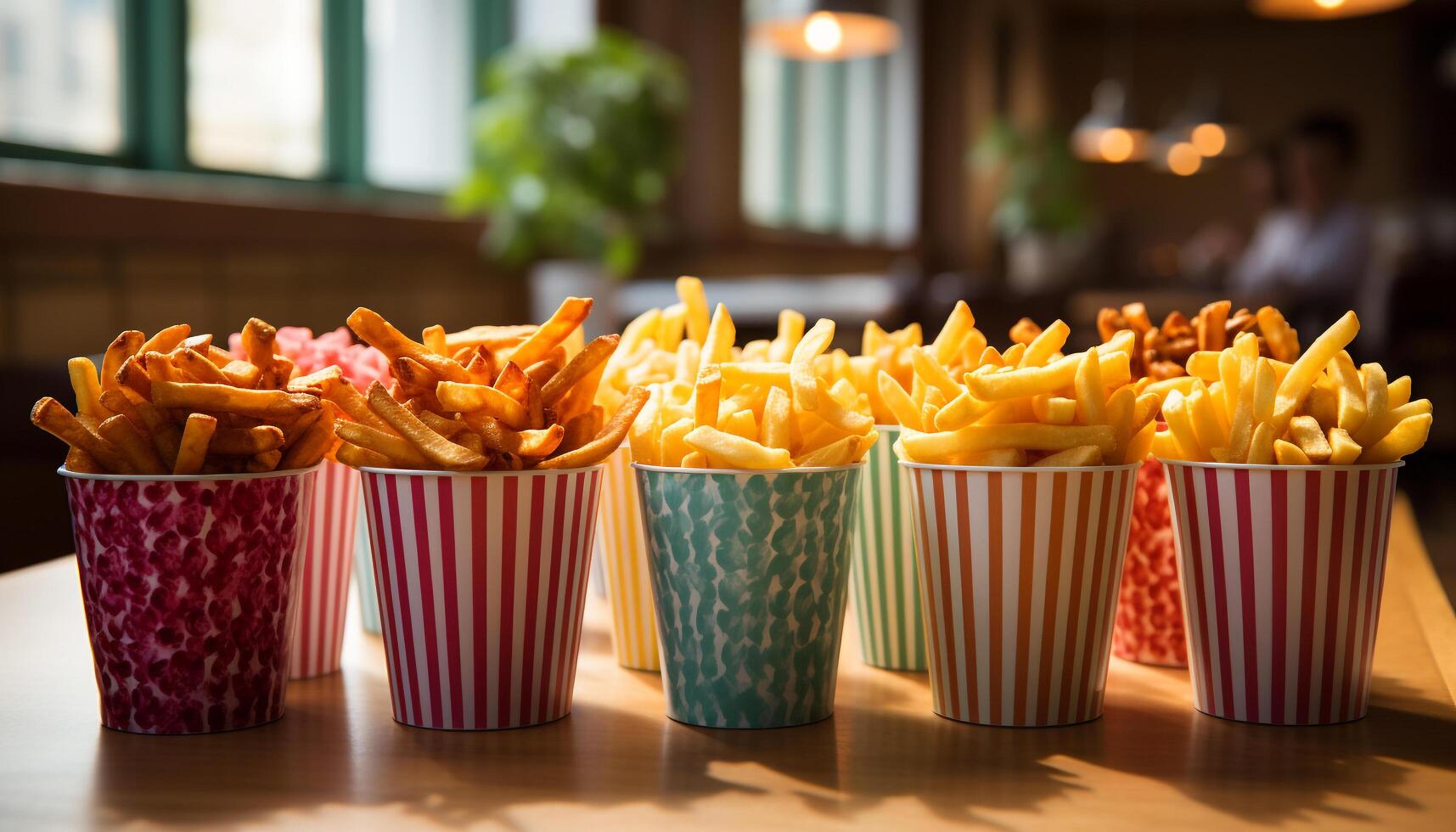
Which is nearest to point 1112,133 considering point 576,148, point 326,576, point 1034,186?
point 1034,186

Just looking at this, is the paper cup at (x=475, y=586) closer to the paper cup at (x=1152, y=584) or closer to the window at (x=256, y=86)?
the paper cup at (x=1152, y=584)

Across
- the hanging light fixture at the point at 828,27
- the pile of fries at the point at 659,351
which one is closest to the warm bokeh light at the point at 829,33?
the hanging light fixture at the point at 828,27

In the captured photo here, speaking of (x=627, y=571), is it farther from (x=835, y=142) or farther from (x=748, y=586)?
(x=835, y=142)

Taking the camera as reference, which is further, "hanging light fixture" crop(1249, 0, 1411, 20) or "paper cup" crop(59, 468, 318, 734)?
"hanging light fixture" crop(1249, 0, 1411, 20)

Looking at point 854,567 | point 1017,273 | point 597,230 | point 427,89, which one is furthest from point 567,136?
point 1017,273

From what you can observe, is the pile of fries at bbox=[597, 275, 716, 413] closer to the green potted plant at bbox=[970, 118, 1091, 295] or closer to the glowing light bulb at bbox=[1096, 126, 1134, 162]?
the glowing light bulb at bbox=[1096, 126, 1134, 162]

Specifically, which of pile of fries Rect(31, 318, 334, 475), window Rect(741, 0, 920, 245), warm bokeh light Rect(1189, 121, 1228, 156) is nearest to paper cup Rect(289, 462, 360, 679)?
pile of fries Rect(31, 318, 334, 475)
